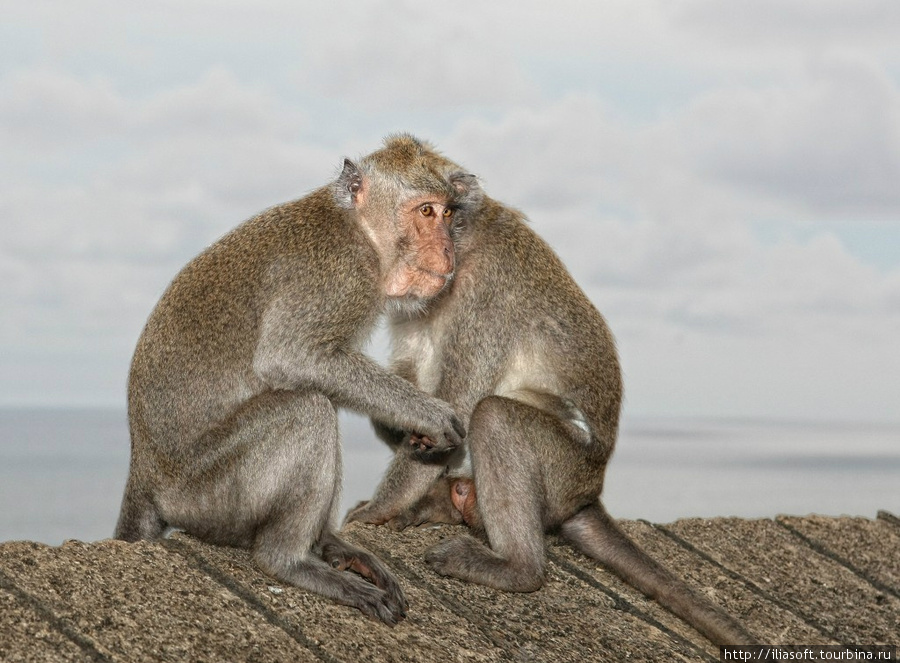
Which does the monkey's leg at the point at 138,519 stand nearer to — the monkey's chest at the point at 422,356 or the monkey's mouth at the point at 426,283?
the monkey's chest at the point at 422,356

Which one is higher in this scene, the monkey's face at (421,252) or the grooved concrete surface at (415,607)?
the monkey's face at (421,252)

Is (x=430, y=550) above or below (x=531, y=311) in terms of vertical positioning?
below

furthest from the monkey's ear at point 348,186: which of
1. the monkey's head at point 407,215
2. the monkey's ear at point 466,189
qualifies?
the monkey's ear at point 466,189

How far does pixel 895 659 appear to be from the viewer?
784 centimetres

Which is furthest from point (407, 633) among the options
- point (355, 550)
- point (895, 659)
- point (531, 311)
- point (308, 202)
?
point (895, 659)

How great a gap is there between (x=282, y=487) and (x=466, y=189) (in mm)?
2500

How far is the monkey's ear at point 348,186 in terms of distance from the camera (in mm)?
7516

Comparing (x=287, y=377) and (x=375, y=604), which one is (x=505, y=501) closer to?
(x=375, y=604)

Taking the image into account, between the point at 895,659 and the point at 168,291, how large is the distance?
17.8 ft

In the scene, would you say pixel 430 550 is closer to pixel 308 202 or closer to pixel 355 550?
pixel 355 550

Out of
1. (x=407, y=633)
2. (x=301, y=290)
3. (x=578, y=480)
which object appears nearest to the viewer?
(x=407, y=633)

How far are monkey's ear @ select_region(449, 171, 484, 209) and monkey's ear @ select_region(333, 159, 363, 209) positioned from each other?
24.5 inches

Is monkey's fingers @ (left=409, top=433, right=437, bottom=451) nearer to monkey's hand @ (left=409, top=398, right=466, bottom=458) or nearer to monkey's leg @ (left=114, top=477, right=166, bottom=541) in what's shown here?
monkey's hand @ (left=409, top=398, right=466, bottom=458)

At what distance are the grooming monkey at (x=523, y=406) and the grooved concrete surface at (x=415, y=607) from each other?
0.58 feet
